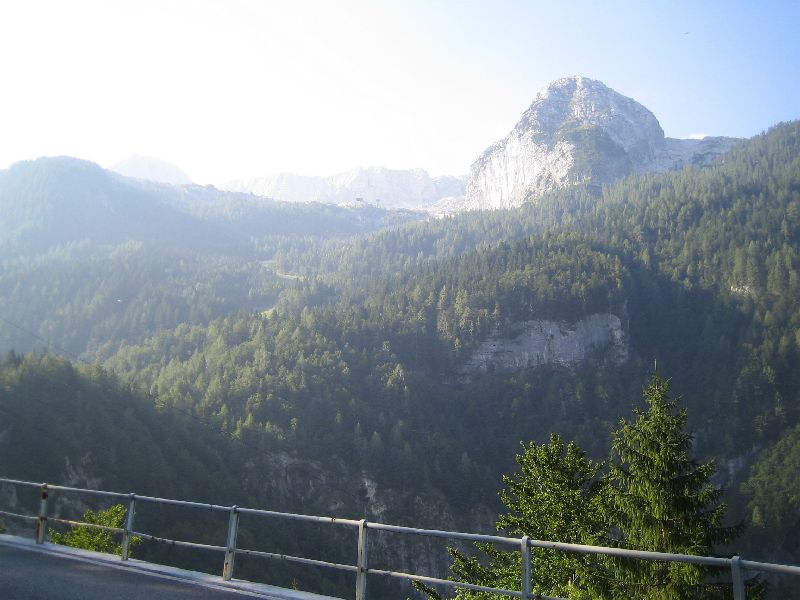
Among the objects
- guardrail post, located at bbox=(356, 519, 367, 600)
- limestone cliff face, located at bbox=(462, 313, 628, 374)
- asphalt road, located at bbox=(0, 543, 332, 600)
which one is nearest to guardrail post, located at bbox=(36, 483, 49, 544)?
asphalt road, located at bbox=(0, 543, 332, 600)

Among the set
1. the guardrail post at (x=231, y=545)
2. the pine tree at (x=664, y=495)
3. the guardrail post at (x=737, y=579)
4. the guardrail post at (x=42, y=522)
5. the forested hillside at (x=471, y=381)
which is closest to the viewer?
the guardrail post at (x=737, y=579)

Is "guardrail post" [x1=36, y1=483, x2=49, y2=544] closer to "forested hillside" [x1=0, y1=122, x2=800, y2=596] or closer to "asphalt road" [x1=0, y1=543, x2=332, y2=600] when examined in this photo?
"asphalt road" [x1=0, y1=543, x2=332, y2=600]

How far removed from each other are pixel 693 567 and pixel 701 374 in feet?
597

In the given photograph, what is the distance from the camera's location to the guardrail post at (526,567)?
7.20m

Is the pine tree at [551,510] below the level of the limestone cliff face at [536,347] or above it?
below

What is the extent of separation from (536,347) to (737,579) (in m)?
184

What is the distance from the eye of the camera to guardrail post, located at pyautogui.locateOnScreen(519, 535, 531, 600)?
23.6ft

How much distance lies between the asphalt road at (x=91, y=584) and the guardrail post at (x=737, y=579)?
19.8 ft

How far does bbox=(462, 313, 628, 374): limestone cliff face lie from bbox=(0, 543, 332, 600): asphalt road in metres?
176

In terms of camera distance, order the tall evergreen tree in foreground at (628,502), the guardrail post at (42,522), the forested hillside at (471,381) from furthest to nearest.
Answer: the forested hillside at (471,381), the tall evergreen tree in foreground at (628,502), the guardrail post at (42,522)

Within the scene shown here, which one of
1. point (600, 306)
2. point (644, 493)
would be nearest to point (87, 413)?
point (644, 493)

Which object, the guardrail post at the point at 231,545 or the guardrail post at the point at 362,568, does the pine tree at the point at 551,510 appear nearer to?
the guardrail post at the point at 231,545

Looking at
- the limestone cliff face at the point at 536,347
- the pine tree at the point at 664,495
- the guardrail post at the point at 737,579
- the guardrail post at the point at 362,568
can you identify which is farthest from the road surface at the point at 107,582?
the limestone cliff face at the point at 536,347

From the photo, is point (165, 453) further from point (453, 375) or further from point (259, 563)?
point (453, 375)
